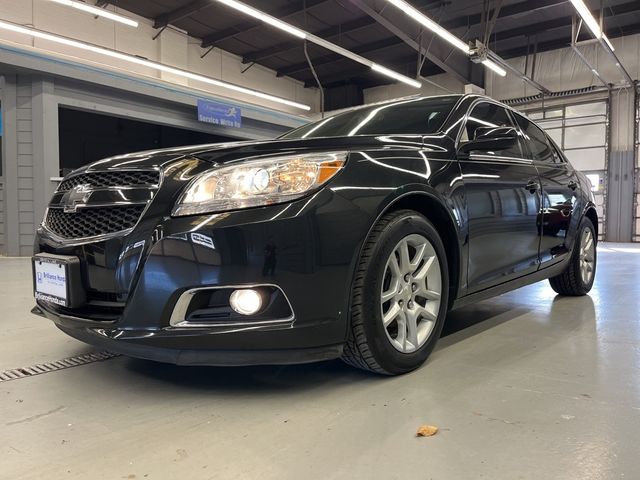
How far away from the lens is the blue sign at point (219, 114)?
10.8 meters

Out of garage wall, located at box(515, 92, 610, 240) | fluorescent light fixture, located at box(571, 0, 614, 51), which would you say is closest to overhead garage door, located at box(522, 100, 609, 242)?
garage wall, located at box(515, 92, 610, 240)

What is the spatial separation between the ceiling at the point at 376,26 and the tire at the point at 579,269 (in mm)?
6862

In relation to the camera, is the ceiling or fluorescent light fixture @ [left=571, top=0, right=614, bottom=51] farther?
the ceiling

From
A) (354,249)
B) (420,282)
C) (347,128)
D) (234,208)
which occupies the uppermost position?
(347,128)

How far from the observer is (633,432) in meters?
1.49

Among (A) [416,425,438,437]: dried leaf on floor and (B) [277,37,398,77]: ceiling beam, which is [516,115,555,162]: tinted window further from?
(B) [277,37,398,77]: ceiling beam

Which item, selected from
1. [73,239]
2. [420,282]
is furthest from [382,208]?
[73,239]

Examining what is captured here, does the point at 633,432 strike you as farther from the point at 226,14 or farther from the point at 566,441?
the point at 226,14

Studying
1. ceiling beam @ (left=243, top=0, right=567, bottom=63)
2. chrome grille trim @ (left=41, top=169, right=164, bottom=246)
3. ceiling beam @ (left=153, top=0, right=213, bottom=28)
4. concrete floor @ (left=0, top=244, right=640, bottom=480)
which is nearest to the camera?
concrete floor @ (left=0, top=244, right=640, bottom=480)

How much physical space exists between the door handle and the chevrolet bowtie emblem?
7.53 ft

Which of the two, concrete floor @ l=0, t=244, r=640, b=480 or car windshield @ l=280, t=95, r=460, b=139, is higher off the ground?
car windshield @ l=280, t=95, r=460, b=139

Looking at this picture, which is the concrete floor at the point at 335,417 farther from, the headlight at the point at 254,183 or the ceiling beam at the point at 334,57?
the ceiling beam at the point at 334,57

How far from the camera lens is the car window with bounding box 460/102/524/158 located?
8.30 feet

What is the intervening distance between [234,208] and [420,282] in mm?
879
